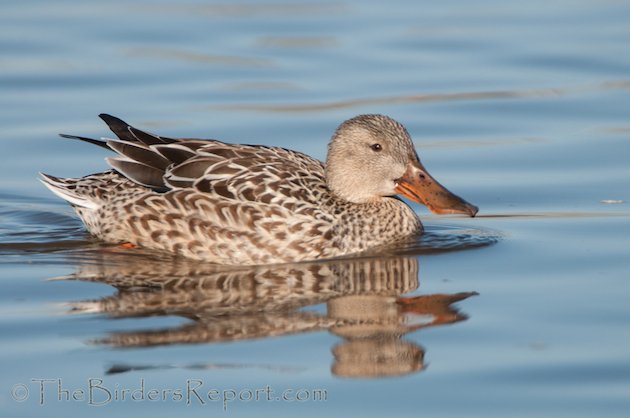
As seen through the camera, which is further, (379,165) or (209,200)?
(379,165)

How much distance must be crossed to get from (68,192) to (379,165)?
2529 millimetres

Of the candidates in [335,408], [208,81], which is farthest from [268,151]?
[208,81]

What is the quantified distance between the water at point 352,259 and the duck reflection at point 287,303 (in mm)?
24

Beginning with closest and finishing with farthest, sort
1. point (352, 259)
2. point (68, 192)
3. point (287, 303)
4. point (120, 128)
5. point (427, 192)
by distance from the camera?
1. point (287, 303)
2. point (352, 259)
3. point (427, 192)
4. point (120, 128)
5. point (68, 192)

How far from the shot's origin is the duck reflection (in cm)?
862

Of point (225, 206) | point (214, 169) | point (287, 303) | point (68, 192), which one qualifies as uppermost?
point (214, 169)

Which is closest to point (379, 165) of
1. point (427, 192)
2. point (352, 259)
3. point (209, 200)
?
Answer: point (427, 192)

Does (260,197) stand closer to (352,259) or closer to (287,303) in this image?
(352,259)

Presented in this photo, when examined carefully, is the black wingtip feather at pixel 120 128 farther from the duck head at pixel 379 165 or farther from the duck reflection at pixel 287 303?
the duck head at pixel 379 165

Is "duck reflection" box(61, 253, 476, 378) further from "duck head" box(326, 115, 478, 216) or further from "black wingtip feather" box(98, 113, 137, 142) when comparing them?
"black wingtip feather" box(98, 113, 137, 142)

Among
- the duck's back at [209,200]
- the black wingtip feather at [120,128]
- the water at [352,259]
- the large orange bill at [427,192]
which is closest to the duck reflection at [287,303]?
the water at [352,259]

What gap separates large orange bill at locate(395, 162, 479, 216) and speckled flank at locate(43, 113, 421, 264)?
0.88ft

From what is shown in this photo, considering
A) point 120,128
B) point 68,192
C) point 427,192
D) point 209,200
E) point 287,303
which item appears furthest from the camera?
point 68,192

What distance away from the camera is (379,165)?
11.3m
